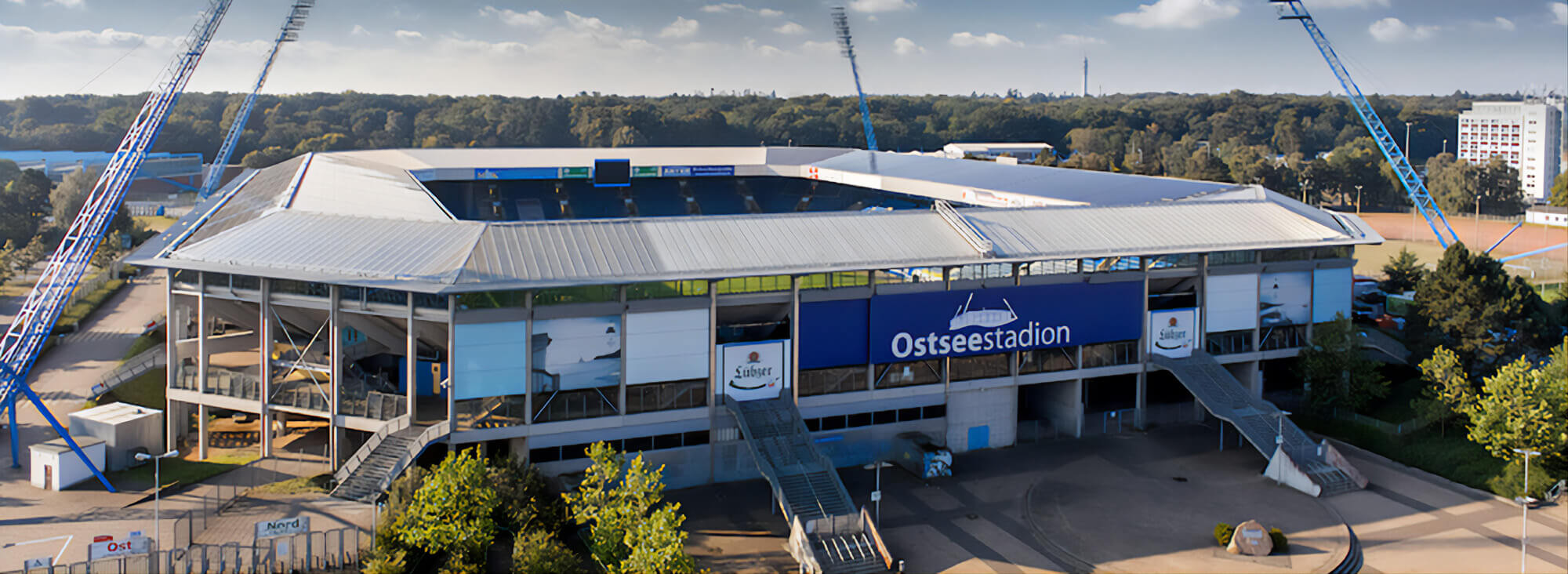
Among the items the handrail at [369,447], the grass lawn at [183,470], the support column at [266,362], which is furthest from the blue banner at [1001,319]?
the grass lawn at [183,470]

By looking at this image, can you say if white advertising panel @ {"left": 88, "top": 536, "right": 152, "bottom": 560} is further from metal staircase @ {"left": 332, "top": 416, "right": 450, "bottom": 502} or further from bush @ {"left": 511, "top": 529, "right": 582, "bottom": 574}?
bush @ {"left": 511, "top": 529, "right": 582, "bottom": 574}

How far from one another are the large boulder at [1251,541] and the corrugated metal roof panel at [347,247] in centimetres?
2742

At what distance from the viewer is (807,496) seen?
38.3m

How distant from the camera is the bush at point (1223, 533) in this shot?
36625 millimetres

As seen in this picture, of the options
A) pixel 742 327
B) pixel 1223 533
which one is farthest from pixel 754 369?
pixel 1223 533

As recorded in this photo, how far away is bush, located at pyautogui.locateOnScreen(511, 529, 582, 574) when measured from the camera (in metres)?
31.9

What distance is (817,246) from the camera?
45438mm

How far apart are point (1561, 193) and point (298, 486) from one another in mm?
150848

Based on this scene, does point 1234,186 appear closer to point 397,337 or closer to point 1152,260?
point 1152,260

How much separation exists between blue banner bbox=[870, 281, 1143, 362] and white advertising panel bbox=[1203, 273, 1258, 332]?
12.2 ft

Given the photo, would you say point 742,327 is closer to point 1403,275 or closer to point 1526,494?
point 1526,494

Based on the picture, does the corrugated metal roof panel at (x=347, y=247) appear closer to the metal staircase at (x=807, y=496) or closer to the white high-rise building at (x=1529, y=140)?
the metal staircase at (x=807, y=496)

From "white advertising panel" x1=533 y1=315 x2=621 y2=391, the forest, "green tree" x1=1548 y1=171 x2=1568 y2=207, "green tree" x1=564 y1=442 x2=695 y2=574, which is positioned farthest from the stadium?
"green tree" x1=1548 y1=171 x2=1568 y2=207

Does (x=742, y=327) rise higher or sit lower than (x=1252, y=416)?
higher
